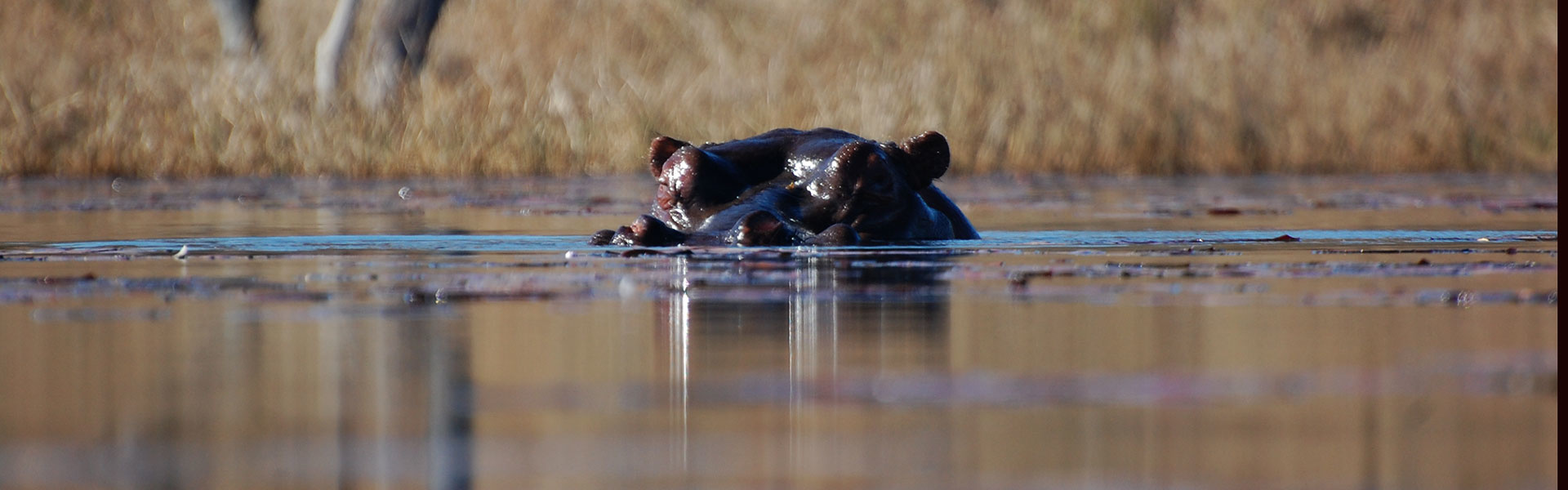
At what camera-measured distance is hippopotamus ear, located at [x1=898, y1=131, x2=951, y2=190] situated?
6836 millimetres

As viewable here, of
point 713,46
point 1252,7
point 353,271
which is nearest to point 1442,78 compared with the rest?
point 1252,7

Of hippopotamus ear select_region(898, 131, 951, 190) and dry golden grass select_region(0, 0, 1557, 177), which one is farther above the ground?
dry golden grass select_region(0, 0, 1557, 177)

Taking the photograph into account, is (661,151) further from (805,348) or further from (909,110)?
(909,110)

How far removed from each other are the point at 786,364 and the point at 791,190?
314 centimetres

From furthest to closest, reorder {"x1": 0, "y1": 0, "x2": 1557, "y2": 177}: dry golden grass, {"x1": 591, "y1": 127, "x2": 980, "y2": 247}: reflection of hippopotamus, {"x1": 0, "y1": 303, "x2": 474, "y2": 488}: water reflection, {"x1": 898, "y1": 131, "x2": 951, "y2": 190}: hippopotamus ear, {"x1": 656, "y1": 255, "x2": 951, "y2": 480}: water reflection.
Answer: {"x1": 0, "y1": 0, "x2": 1557, "y2": 177}: dry golden grass, {"x1": 898, "y1": 131, "x2": 951, "y2": 190}: hippopotamus ear, {"x1": 591, "y1": 127, "x2": 980, "y2": 247}: reflection of hippopotamus, {"x1": 656, "y1": 255, "x2": 951, "y2": 480}: water reflection, {"x1": 0, "y1": 303, "x2": 474, "y2": 488}: water reflection

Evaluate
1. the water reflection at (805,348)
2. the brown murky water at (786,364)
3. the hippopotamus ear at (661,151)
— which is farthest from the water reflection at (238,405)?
the hippopotamus ear at (661,151)

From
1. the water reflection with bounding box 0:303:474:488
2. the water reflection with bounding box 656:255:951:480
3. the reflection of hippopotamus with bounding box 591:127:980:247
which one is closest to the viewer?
the water reflection with bounding box 0:303:474:488

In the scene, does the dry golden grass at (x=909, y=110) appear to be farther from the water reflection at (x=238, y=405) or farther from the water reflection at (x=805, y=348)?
the water reflection at (x=238, y=405)

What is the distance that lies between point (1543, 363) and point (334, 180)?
11.5m

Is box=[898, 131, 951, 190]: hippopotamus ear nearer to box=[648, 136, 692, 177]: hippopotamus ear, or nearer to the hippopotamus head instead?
the hippopotamus head

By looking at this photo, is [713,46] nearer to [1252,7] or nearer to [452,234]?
[1252,7]

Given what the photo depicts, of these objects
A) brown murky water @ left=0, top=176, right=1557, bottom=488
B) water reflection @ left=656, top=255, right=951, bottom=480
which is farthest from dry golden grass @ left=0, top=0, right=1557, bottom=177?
water reflection @ left=656, top=255, right=951, bottom=480

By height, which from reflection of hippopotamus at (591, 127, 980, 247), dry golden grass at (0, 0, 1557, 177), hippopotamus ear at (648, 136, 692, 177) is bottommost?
reflection of hippopotamus at (591, 127, 980, 247)

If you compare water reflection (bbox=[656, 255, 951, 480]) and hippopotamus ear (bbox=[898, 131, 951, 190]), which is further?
hippopotamus ear (bbox=[898, 131, 951, 190])
